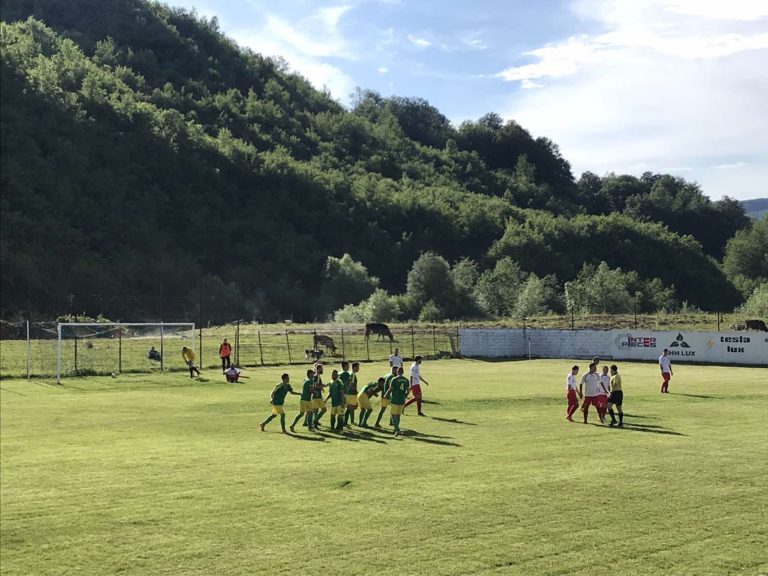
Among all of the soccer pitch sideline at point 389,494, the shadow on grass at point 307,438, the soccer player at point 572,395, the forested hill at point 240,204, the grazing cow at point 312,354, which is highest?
the forested hill at point 240,204

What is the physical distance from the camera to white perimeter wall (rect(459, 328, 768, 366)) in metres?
50.5

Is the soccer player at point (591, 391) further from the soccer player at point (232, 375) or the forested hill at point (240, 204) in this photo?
the forested hill at point (240, 204)

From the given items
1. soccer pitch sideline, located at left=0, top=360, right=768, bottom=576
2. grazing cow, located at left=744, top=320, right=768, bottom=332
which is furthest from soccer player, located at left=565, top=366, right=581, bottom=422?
grazing cow, located at left=744, top=320, right=768, bottom=332

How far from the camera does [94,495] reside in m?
15.4

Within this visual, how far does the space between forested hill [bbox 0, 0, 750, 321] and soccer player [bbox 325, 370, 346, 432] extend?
45.3 m

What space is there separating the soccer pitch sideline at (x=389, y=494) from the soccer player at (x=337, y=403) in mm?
675

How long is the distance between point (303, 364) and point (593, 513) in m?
38.7

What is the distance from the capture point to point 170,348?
54156 millimetres

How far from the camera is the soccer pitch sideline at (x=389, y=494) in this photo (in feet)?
38.8

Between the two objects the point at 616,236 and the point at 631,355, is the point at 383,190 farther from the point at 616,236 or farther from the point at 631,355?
the point at 631,355

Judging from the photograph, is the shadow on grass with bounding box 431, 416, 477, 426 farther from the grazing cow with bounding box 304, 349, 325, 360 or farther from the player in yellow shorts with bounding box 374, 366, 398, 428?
the grazing cow with bounding box 304, 349, 325, 360

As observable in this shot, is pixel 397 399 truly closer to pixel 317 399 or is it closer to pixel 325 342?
pixel 317 399

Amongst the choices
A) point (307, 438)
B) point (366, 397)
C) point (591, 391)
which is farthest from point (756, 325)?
point (307, 438)

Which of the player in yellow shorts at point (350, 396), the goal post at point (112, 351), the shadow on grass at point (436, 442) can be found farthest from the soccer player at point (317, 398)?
the goal post at point (112, 351)
